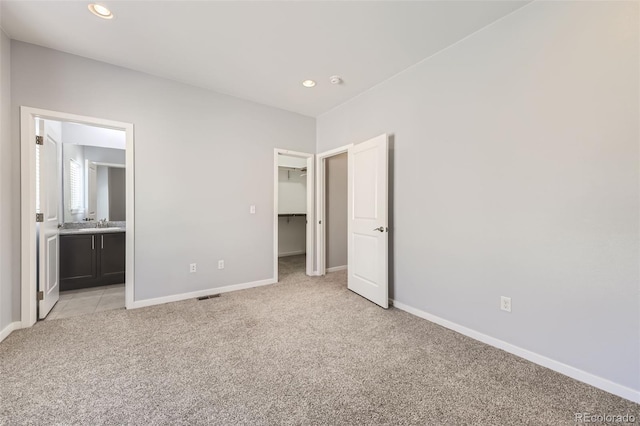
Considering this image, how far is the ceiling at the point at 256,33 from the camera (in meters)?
1.92

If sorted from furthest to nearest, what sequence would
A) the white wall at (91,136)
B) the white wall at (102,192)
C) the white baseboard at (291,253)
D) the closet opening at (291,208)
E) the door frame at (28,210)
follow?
1. the white baseboard at (291,253)
2. the closet opening at (291,208)
3. the white wall at (102,192)
4. the white wall at (91,136)
5. the door frame at (28,210)

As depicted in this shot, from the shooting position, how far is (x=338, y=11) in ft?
6.40

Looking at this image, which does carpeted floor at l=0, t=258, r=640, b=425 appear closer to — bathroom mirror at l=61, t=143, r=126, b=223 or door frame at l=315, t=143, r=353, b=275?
door frame at l=315, t=143, r=353, b=275

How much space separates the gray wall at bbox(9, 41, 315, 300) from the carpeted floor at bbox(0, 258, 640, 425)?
793 millimetres

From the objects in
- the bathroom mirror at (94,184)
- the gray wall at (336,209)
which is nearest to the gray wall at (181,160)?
the gray wall at (336,209)

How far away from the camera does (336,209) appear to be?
4.59m

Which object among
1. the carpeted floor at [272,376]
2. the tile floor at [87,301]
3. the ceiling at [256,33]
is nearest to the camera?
the carpeted floor at [272,376]

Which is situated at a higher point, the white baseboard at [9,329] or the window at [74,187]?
the window at [74,187]

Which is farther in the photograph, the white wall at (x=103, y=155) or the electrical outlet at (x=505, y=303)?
the white wall at (x=103, y=155)

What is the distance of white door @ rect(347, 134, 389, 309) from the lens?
2881 millimetres

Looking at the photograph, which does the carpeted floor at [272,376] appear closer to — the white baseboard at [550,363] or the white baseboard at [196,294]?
the white baseboard at [550,363]

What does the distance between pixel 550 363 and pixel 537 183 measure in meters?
1.29

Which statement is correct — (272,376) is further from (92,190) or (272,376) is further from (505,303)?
(92,190)

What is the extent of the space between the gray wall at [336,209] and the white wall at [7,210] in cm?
355
